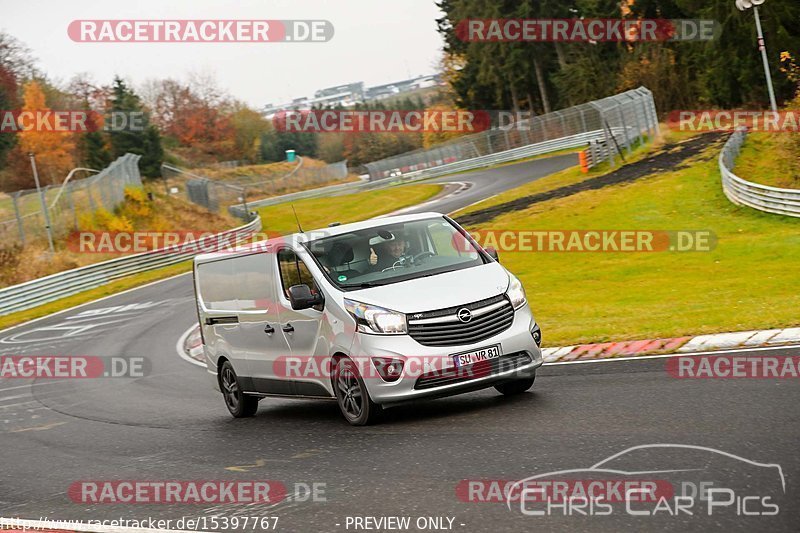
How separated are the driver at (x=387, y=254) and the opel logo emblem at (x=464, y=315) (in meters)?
1.14

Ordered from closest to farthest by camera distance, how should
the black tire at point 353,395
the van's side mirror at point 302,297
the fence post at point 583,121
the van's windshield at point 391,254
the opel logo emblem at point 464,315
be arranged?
the opel logo emblem at point 464,315 → the black tire at point 353,395 → the van's side mirror at point 302,297 → the van's windshield at point 391,254 → the fence post at point 583,121

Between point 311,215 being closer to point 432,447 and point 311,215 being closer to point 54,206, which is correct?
point 54,206

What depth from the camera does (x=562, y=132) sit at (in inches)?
2630

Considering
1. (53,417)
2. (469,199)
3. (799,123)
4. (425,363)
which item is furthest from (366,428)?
(469,199)

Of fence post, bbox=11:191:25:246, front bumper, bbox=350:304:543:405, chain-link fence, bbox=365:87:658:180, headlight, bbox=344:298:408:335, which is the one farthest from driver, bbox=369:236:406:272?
chain-link fence, bbox=365:87:658:180

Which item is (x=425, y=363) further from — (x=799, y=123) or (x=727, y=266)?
(x=799, y=123)

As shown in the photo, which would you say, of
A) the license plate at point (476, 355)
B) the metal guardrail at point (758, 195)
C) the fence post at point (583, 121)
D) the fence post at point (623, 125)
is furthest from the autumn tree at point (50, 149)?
the license plate at point (476, 355)

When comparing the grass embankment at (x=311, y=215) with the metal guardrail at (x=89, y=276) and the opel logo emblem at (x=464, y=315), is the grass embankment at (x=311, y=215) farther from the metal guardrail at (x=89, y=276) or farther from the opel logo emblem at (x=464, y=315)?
the opel logo emblem at (x=464, y=315)

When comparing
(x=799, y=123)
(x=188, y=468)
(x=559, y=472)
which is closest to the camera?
(x=559, y=472)

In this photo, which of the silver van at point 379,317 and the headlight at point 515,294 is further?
the headlight at point 515,294

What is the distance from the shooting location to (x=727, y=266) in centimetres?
2200

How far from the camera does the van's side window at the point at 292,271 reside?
10.5m

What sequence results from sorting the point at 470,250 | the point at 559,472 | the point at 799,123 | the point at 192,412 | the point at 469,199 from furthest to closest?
the point at 469,199
the point at 799,123
the point at 192,412
the point at 470,250
the point at 559,472

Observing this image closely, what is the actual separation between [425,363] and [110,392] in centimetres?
904
